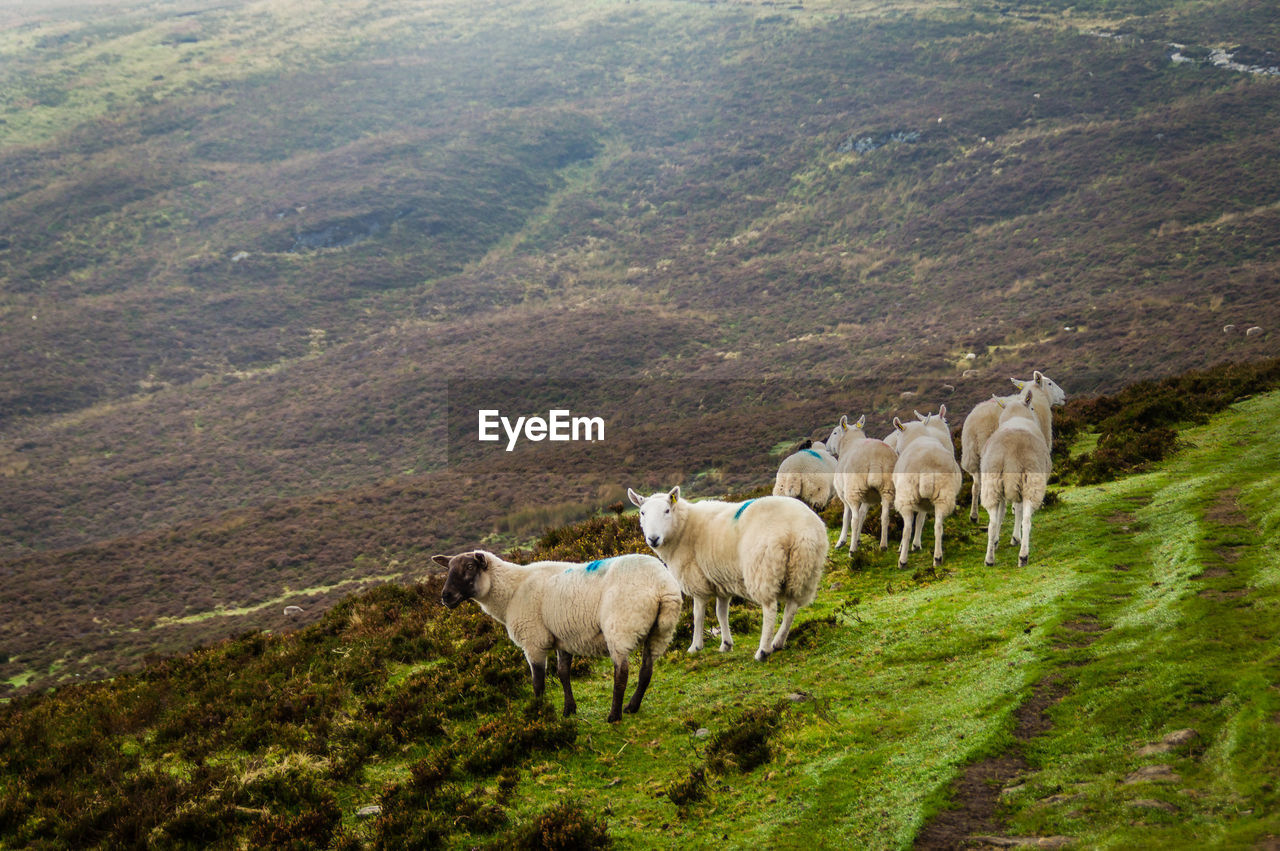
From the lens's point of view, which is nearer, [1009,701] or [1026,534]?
[1009,701]

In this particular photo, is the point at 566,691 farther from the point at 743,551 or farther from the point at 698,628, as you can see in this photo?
the point at 743,551

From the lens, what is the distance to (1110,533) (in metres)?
12.6

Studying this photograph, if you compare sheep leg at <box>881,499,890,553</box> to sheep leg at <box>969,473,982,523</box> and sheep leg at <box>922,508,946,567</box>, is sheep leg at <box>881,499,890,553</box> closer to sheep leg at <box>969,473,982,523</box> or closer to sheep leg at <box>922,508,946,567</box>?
sheep leg at <box>922,508,946,567</box>

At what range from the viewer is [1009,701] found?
762 cm

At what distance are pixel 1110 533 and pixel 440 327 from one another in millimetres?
83073

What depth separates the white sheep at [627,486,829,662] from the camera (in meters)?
10.0

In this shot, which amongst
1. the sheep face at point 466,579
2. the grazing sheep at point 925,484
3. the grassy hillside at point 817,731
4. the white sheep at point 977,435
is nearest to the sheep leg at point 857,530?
the grazing sheep at point 925,484

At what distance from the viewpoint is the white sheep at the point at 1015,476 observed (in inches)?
489

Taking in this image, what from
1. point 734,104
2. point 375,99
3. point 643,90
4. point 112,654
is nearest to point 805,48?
point 734,104

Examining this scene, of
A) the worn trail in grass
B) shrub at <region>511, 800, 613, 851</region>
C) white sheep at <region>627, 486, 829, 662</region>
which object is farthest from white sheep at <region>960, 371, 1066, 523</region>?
shrub at <region>511, 800, 613, 851</region>

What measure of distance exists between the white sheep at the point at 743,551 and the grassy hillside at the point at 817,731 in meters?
0.70

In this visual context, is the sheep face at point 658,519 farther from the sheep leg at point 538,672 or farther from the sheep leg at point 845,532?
the sheep leg at point 845,532

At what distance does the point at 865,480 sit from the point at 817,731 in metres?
7.14

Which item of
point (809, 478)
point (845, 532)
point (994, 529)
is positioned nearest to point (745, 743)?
point (994, 529)
